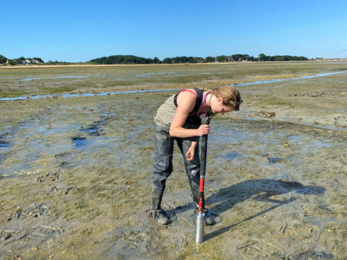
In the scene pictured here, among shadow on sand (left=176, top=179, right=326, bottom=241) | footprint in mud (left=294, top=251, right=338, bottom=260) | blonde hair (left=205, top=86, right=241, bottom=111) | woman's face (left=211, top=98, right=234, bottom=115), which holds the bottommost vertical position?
shadow on sand (left=176, top=179, right=326, bottom=241)

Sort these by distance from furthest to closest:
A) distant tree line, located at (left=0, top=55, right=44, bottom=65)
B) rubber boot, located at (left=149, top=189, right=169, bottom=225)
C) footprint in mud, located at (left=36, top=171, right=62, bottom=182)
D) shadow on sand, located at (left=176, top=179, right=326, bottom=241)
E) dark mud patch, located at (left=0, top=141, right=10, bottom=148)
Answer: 1. distant tree line, located at (left=0, top=55, right=44, bottom=65)
2. dark mud patch, located at (left=0, top=141, right=10, bottom=148)
3. footprint in mud, located at (left=36, top=171, right=62, bottom=182)
4. shadow on sand, located at (left=176, top=179, right=326, bottom=241)
5. rubber boot, located at (left=149, top=189, right=169, bottom=225)

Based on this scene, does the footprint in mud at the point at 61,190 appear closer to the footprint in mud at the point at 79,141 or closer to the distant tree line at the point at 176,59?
the footprint in mud at the point at 79,141

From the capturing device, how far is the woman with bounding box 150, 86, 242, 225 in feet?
10.0

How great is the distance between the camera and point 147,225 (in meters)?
3.79

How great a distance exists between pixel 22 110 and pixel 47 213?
427 inches

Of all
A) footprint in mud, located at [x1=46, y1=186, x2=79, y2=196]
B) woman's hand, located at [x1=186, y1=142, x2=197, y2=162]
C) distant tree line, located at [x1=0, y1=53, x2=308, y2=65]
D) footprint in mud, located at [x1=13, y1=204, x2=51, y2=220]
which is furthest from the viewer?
distant tree line, located at [x1=0, y1=53, x2=308, y2=65]

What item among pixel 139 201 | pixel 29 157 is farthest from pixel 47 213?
pixel 29 157

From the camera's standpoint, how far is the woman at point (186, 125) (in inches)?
120

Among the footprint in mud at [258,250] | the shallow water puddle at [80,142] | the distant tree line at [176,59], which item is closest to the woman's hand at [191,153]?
the footprint in mud at [258,250]

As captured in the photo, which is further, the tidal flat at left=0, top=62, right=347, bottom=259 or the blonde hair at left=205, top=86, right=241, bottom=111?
the tidal flat at left=0, top=62, right=347, bottom=259

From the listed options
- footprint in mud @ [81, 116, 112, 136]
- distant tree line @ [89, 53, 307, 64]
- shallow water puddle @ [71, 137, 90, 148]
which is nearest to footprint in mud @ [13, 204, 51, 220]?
shallow water puddle @ [71, 137, 90, 148]

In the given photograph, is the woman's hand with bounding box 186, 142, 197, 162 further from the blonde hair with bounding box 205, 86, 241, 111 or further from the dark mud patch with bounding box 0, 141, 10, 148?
the dark mud patch with bounding box 0, 141, 10, 148

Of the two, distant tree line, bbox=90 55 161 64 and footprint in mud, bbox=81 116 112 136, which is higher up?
distant tree line, bbox=90 55 161 64

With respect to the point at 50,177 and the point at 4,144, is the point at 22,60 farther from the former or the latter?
the point at 50,177
